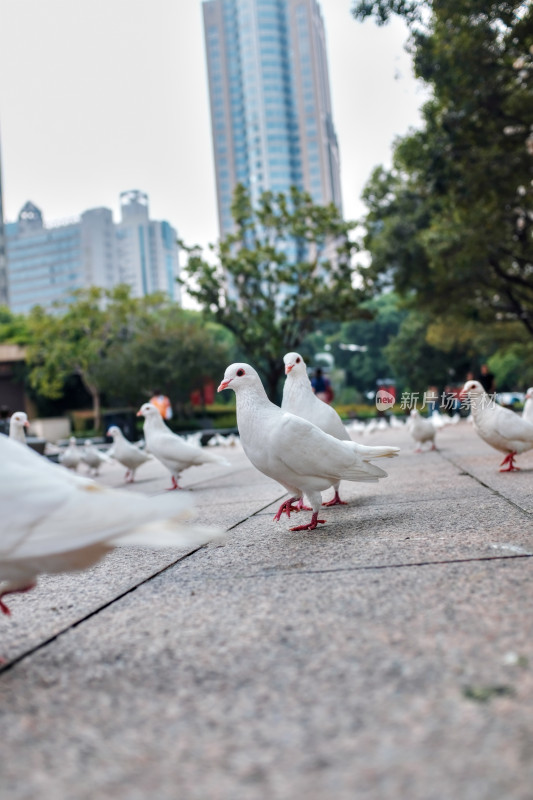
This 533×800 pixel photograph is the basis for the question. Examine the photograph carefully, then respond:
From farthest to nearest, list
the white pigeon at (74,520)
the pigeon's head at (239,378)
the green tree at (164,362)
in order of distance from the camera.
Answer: the green tree at (164,362)
the pigeon's head at (239,378)
the white pigeon at (74,520)

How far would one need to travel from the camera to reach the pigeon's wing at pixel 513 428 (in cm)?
685

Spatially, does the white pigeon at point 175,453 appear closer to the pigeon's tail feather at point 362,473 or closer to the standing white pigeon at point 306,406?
the standing white pigeon at point 306,406

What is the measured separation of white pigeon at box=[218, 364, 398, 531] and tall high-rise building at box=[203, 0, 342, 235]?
116m

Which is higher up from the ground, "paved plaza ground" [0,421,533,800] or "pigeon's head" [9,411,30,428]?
"pigeon's head" [9,411,30,428]

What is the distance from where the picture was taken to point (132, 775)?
4.62ft

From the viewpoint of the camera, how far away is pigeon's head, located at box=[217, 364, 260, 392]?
447 centimetres

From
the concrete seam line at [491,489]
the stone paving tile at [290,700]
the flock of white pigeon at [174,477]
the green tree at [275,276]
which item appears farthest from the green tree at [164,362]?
the stone paving tile at [290,700]

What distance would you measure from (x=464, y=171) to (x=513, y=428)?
331 inches

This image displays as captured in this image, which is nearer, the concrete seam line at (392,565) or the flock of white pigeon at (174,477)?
the flock of white pigeon at (174,477)

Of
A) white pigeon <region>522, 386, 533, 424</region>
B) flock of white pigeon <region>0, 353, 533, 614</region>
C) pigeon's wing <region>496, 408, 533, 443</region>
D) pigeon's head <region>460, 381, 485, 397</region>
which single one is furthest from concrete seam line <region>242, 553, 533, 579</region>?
white pigeon <region>522, 386, 533, 424</region>

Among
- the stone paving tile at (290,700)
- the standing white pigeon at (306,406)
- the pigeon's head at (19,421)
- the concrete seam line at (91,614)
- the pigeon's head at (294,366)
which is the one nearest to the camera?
the stone paving tile at (290,700)

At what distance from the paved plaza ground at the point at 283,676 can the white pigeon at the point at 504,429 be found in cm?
342

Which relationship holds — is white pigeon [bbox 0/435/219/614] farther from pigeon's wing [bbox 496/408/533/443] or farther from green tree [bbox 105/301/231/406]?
green tree [bbox 105/301/231/406]

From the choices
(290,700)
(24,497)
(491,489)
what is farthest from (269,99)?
(290,700)
